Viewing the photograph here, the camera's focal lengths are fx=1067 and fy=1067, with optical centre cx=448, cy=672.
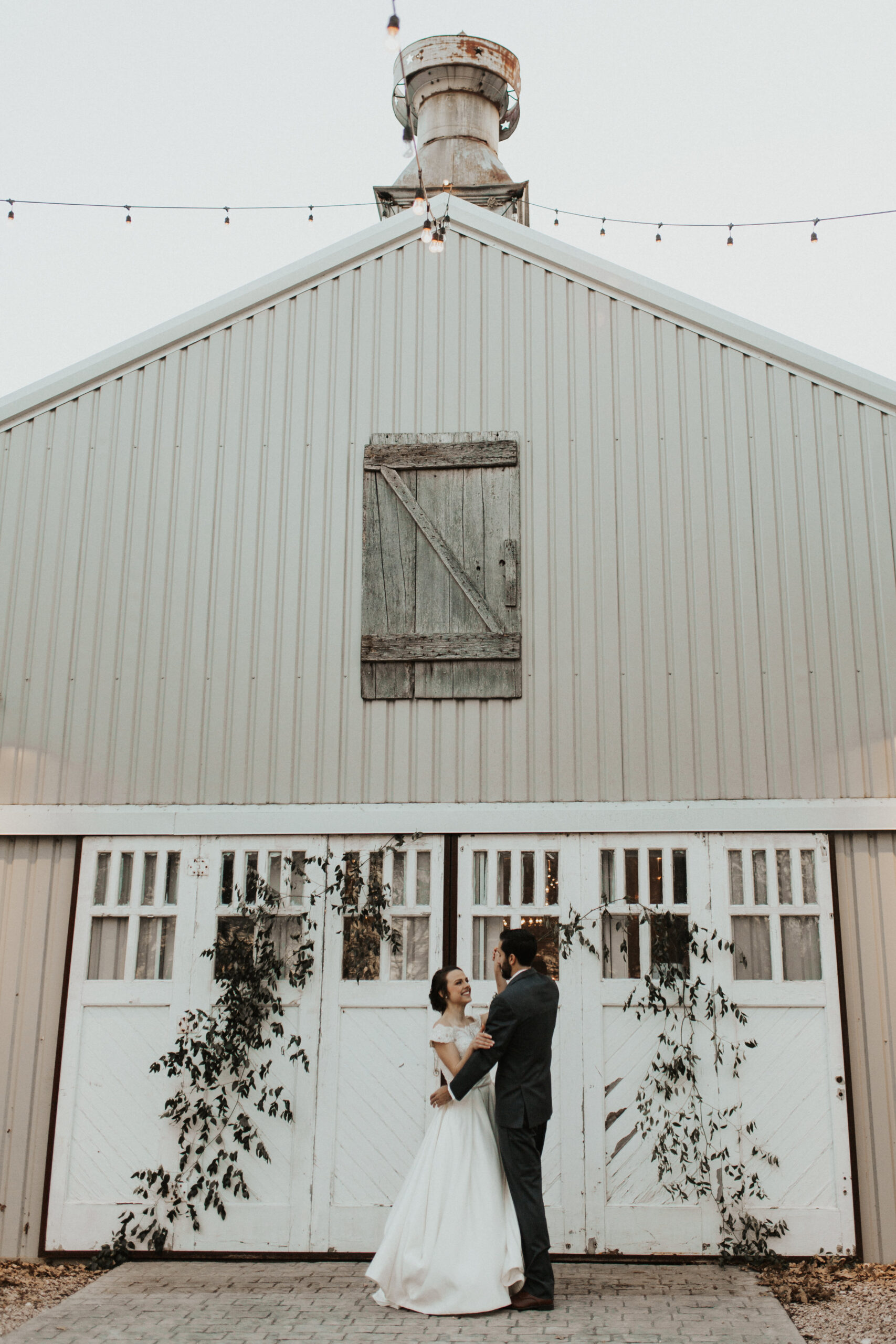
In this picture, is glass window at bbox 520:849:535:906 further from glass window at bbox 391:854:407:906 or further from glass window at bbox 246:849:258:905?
glass window at bbox 246:849:258:905

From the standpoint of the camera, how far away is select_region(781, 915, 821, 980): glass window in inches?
244

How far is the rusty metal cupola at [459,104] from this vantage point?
12047 millimetres

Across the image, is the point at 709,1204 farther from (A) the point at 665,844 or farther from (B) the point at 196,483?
(B) the point at 196,483

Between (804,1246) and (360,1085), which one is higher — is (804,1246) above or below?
below

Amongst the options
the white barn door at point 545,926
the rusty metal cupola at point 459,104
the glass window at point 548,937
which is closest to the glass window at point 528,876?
the white barn door at point 545,926

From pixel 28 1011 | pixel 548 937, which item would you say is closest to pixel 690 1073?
pixel 548 937

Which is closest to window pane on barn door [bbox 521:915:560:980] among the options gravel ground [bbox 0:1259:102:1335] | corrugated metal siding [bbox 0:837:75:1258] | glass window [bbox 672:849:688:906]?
glass window [bbox 672:849:688:906]

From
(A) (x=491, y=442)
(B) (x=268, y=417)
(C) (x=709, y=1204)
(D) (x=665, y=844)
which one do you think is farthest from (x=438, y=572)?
(C) (x=709, y=1204)

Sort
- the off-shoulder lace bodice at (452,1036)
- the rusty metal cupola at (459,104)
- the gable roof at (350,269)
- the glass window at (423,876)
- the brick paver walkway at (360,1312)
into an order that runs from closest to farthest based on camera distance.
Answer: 1. the brick paver walkway at (360,1312)
2. the off-shoulder lace bodice at (452,1036)
3. the glass window at (423,876)
4. the gable roof at (350,269)
5. the rusty metal cupola at (459,104)

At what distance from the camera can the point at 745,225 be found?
7316mm

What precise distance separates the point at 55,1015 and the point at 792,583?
522 cm

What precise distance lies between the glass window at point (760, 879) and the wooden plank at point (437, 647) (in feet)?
6.18

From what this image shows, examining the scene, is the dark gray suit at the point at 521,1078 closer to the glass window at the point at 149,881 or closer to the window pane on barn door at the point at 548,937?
the window pane on barn door at the point at 548,937

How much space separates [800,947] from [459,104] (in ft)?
34.0
